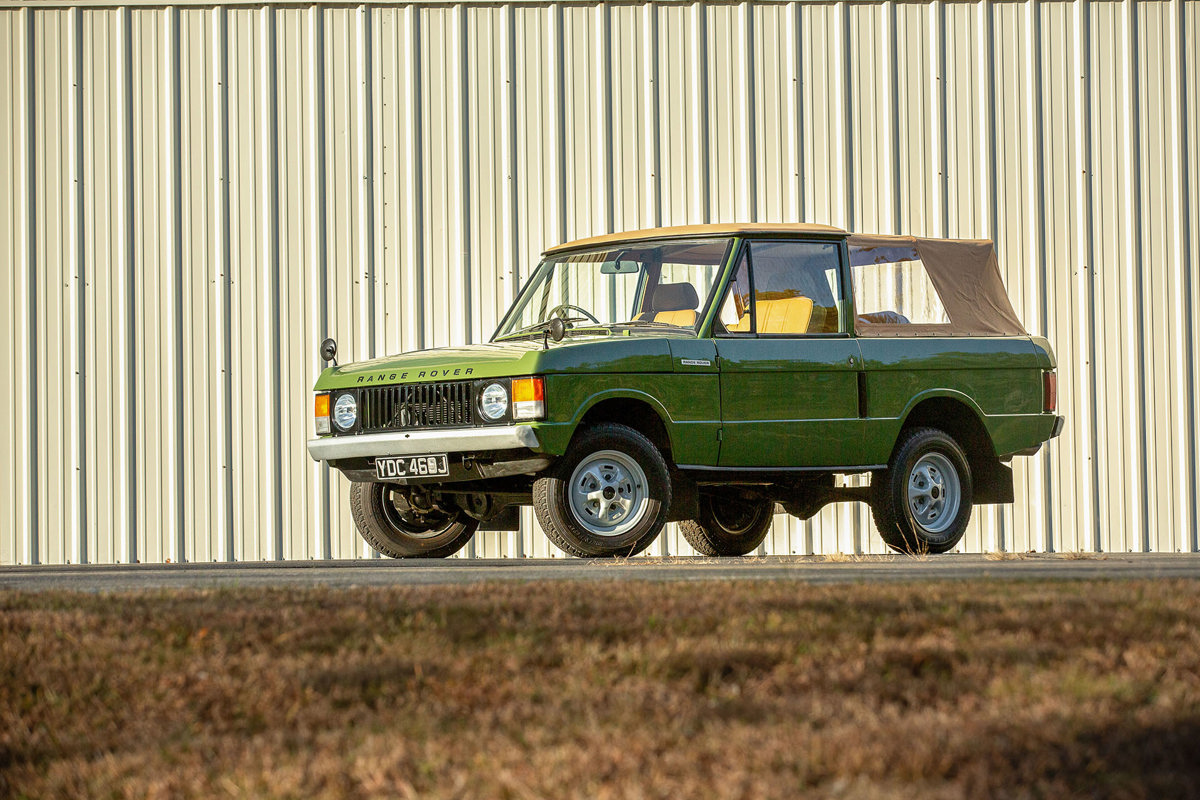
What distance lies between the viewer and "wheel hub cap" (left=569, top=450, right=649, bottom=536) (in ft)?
32.3

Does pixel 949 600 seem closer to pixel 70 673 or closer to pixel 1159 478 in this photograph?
pixel 70 673

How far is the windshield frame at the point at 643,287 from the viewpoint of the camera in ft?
34.6

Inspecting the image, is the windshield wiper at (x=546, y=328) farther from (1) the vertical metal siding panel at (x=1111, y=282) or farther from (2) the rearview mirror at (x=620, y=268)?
(1) the vertical metal siding panel at (x=1111, y=282)

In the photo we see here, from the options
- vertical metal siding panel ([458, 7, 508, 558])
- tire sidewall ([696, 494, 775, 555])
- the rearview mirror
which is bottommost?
tire sidewall ([696, 494, 775, 555])

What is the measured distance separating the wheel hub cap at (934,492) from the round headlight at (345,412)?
3.52 metres

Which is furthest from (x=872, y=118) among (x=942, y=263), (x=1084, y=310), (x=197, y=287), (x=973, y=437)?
(x=197, y=287)

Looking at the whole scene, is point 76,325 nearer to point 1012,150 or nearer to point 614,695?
point 1012,150

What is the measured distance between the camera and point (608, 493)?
32.5ft

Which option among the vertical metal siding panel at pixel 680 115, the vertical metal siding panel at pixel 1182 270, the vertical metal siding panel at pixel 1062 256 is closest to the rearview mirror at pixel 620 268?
the vertical metal siding panel at pixel 680 115

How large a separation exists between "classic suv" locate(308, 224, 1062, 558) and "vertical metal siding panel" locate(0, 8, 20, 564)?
189 inches

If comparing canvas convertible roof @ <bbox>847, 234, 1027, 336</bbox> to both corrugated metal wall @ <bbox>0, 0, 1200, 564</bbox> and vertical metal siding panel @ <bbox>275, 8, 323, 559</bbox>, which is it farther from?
vertical metal siding panel @ <bbox>275, 8, 323, 559</bbox>

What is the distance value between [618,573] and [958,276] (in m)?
4.95

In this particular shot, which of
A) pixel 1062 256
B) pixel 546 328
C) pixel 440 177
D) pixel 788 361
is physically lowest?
pixel 788 361

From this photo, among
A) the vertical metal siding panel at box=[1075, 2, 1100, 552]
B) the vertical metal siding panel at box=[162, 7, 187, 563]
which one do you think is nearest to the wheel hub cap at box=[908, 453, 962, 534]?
the vertical metal siding panel at box=[1075, 2, 1100, 552]
